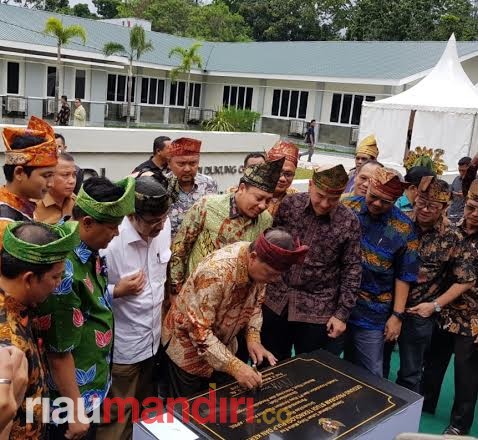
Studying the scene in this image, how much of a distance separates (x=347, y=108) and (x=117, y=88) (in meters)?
9.67

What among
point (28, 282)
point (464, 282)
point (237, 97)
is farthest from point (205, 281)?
point (237, 97)

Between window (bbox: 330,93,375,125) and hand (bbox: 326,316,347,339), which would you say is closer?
hand (bbox: 326,316,347,339)

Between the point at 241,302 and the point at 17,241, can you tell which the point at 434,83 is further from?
the point at 17,241

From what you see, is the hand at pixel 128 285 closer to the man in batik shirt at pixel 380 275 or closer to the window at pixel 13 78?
the man in batik shirt at pixel 380 275

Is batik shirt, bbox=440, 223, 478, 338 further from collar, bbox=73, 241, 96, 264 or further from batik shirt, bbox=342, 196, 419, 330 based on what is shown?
collar, bbox=73, 241, 96, 264

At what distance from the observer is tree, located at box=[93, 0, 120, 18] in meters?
44.9

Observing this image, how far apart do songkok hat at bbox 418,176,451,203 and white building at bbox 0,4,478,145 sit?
1644 cm

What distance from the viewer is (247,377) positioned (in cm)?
228

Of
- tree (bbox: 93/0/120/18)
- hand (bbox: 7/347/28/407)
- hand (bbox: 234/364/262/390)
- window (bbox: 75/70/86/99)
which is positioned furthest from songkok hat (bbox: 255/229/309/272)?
tree (bbox: 93/0/120/18)

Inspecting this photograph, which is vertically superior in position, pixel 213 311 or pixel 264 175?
pixel 264 175

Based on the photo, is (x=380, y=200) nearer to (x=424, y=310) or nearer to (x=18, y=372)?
(x=424, y=310)

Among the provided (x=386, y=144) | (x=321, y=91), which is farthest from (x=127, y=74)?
(x=386, y=144)

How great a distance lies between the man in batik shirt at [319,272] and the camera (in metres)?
3.13

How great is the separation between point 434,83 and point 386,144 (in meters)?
1.77
